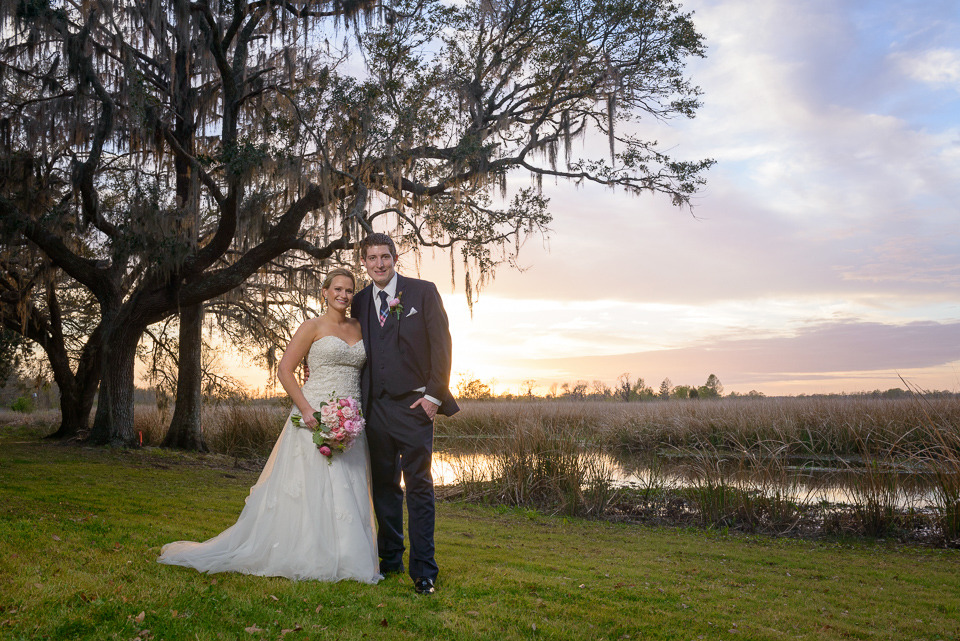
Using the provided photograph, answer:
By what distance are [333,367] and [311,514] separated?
37.6 inches

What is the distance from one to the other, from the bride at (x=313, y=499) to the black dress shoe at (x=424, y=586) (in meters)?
0.30

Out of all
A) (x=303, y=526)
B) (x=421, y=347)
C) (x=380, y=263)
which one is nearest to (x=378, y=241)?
(x=380, y=263)

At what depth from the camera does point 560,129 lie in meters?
12.9

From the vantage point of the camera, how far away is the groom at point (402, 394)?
4.18 meters

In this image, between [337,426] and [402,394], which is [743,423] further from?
[337,426]

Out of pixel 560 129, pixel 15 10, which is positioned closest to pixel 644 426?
pixel 560 129

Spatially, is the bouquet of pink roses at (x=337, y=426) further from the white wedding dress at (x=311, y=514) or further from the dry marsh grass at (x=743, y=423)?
the dry marsh grass at (x=743, y=423)

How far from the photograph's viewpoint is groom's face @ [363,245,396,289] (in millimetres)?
4336

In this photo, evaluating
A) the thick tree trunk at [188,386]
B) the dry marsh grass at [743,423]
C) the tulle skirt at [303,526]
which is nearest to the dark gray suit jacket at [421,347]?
the tulle skirt at [303,526]

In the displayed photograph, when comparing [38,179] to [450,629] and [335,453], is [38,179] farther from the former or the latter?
[450,629]

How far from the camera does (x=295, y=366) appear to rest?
14.9ft

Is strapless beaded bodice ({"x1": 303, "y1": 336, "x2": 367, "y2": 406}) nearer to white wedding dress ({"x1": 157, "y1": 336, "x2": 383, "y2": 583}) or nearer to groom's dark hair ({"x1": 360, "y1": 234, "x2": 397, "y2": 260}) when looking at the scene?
white wedding dress ({"x1": 157, "y1": 336, "x2": 383, "y2": 583})

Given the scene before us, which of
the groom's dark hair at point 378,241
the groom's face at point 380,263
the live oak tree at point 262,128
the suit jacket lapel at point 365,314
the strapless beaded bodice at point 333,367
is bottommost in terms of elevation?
the strapless beaded bodice at point 333,367

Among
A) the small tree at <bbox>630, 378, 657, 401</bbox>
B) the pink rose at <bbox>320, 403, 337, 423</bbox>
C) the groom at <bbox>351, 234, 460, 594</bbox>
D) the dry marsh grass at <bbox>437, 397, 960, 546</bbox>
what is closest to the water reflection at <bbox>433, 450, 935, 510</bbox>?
the dry marsh grass at <bbox>437, 397, 960, 546</bbox>
